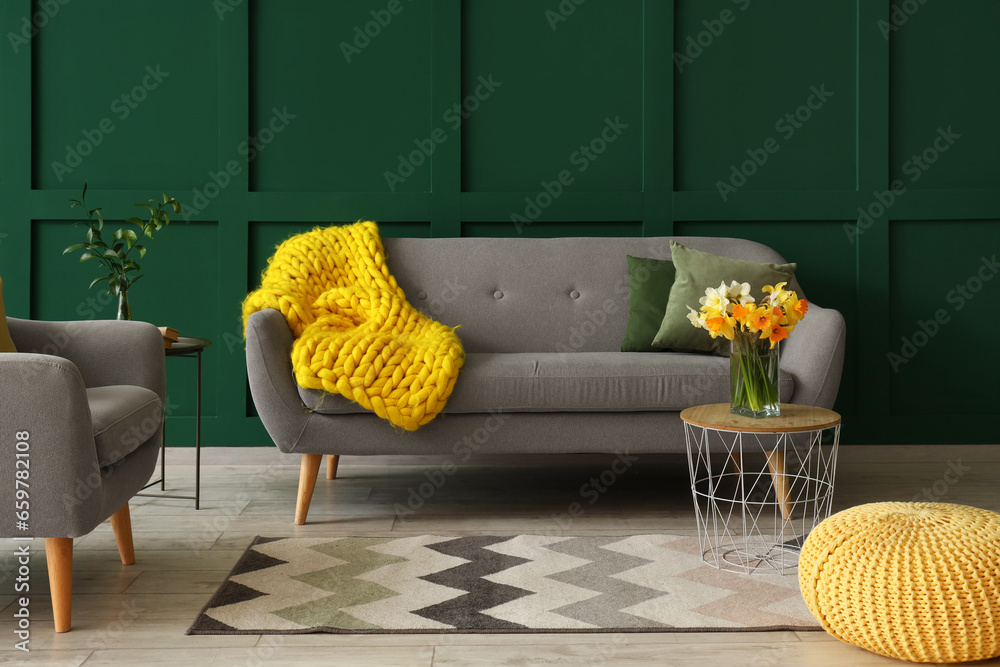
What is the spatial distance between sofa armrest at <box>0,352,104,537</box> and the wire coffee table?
1.43 m

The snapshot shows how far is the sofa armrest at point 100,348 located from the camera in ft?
7.45

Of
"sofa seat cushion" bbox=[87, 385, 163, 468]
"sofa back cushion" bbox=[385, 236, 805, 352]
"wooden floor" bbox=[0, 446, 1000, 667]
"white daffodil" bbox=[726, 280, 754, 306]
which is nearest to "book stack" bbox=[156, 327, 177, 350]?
"sofa seat cushion" bbox=[87, 385, 163, 468]

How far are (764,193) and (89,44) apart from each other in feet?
9.36

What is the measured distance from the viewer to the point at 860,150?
3426 mm

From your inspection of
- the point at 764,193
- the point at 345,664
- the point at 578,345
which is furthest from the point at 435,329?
the point at 764,193

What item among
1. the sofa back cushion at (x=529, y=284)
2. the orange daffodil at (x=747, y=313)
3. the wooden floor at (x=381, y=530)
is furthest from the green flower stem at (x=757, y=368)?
the sofa back cushion at (x=529, y=284)

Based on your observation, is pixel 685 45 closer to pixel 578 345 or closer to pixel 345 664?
pixel 578 345

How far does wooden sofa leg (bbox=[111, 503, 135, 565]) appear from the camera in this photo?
7.07 feet

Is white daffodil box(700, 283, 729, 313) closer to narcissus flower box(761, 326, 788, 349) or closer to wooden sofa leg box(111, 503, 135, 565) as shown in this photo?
narcissus flower box(761, 326, 788, 349)

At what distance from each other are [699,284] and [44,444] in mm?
2074

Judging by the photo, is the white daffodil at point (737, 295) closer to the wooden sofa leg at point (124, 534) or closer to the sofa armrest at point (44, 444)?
the sofa armrest at point (44, 444)

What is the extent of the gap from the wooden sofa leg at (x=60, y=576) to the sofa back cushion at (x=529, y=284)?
5.25 feet

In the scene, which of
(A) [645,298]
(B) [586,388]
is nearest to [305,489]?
(B) [586,388]

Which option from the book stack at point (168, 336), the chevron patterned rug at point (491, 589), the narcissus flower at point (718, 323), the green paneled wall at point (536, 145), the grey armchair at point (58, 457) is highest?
the green paneled wall at point (536, 145)
